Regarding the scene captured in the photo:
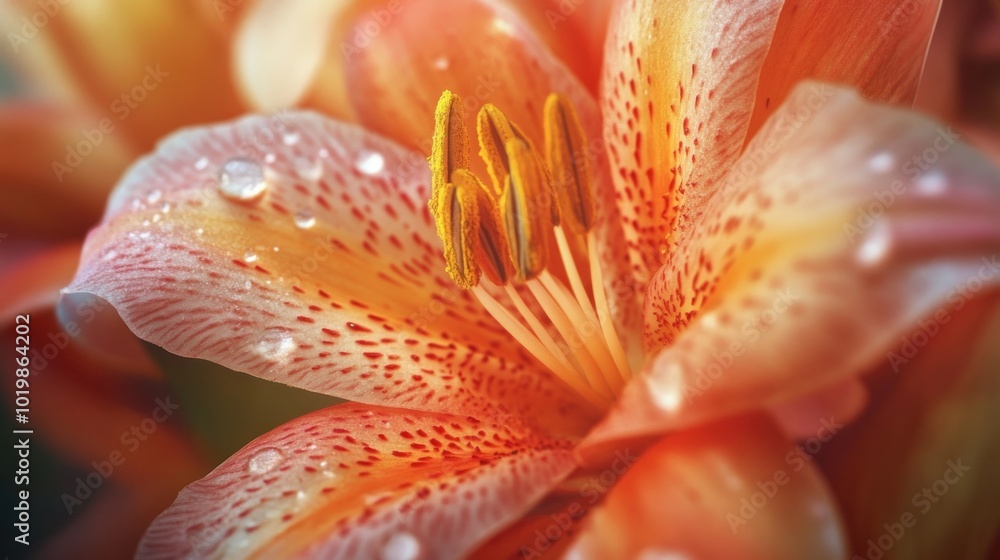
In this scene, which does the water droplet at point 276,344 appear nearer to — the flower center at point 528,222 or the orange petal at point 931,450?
the flower center at point 528,222

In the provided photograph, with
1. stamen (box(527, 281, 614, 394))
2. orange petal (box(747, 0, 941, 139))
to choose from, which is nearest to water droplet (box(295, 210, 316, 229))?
stamen (box(527, 281, 614, 394))

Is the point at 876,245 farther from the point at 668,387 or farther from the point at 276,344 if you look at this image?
the point at 276,344

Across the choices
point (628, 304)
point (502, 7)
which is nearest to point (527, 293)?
point (628, 304)

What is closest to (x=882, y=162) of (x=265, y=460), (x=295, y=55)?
(x=265, y=460)

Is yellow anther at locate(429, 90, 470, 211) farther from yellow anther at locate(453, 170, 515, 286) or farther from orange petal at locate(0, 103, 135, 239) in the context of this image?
orange petal at locate(0, 103, 135, 239)

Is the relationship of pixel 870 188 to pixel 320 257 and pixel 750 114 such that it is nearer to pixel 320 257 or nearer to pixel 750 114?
pixel 750 114

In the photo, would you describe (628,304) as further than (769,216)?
Yes

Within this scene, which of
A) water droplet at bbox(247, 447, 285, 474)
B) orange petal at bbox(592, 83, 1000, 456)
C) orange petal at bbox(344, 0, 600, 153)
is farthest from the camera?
orange petal at bbox(344, 0, 600, 153)
